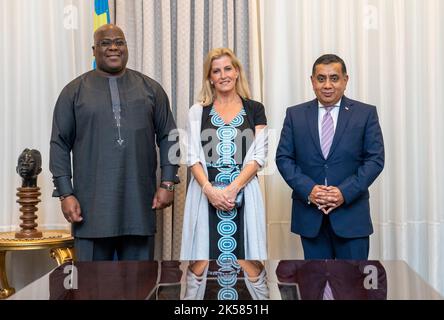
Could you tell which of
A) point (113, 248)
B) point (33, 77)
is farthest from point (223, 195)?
point (33, 77)

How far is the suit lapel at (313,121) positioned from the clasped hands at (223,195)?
0.44 m

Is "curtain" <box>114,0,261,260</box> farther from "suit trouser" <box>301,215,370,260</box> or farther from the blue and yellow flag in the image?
"suit trouser" <box>301,215,370,260</box>

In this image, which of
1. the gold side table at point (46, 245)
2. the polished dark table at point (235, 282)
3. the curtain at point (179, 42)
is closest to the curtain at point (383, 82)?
the curtain at point (179, 42)

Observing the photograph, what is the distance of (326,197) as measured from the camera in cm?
294

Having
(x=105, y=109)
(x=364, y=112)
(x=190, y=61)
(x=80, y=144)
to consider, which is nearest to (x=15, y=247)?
(x=80, y=144)

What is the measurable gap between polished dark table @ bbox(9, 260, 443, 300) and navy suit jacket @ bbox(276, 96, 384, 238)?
882mm

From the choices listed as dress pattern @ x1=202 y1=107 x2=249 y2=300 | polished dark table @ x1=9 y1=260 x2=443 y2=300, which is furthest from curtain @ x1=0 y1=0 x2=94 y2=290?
polished dark table @ x1=9 y1=260 x2=443 y2=300

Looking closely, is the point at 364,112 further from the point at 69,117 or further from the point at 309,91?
the point at 69,117

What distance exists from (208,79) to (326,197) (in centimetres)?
90

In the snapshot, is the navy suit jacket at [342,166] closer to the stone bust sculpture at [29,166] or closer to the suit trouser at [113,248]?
the suit trouser at [113,248]

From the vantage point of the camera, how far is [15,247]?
131 inches

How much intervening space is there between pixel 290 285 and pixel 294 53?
2.53m

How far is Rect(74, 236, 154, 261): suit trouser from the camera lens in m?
3.06

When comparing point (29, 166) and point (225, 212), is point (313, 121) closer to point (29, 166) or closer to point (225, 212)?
point (225, 212)
